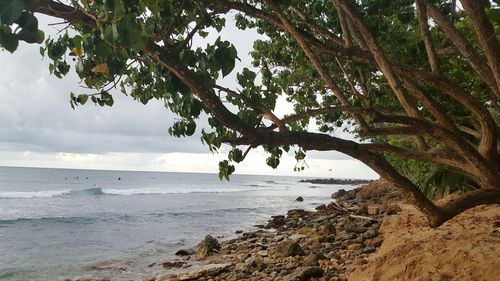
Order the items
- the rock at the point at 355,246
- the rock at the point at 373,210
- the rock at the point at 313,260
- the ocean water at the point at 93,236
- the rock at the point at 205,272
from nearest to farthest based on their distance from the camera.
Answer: the rock at the point at 313,260 < the rock at the point at 205,272 < the rock at the point at 355,246 < the ocean water at the point at 93,236 < the rock at the point at 373,210

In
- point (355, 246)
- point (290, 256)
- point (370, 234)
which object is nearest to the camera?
point (355, 246)

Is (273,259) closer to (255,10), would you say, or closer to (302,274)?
(302,274)

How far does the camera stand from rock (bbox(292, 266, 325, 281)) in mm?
7448

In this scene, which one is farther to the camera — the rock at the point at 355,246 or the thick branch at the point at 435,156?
the rock at the point at 355,246

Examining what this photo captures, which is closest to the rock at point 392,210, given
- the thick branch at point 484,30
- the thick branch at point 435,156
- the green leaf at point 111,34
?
the thick branch at point 435,156

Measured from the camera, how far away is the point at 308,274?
753 cm

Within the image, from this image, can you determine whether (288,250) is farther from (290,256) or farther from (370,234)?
(370,234)

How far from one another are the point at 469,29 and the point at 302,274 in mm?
5372

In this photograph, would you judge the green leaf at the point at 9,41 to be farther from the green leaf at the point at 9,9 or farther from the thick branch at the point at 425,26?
the thick branch at the point at 425,26

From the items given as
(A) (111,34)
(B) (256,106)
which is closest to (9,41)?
(A) (111,34)

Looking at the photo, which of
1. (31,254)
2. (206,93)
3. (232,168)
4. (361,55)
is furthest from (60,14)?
(31,254)

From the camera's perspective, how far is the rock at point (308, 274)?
7448 millimetres

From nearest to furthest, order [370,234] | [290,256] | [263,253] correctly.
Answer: [290,256] < [370,234] < [263,253]

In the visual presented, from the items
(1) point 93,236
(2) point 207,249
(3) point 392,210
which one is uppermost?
(3) point 392,210
